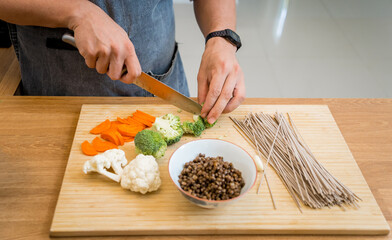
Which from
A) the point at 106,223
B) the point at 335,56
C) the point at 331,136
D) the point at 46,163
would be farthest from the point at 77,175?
the point at 335,56

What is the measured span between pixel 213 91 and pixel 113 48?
48 cm

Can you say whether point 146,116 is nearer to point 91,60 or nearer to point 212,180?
point 91,60

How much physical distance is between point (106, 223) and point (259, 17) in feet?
14.2

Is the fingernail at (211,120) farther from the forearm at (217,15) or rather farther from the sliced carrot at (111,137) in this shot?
the forearm at (217,15)

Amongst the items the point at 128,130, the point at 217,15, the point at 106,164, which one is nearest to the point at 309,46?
the point at 217,15

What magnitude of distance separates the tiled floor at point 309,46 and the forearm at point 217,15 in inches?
69.5

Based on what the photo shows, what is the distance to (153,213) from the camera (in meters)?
1.21

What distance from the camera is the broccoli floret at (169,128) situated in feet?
4.88

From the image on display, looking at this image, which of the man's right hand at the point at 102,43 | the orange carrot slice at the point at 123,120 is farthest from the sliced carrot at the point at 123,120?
the man's right hand at the point at 102,43

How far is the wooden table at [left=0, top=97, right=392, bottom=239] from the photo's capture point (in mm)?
1214

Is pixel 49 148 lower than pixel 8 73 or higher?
higher

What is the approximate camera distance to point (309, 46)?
13.9ft

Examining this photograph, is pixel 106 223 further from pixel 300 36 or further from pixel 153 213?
pixel 300 36

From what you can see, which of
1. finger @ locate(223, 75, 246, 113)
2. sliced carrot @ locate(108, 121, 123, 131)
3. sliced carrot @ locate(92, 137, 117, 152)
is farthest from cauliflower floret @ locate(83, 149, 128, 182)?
finger @ locate(223, 75, 246, 113)
